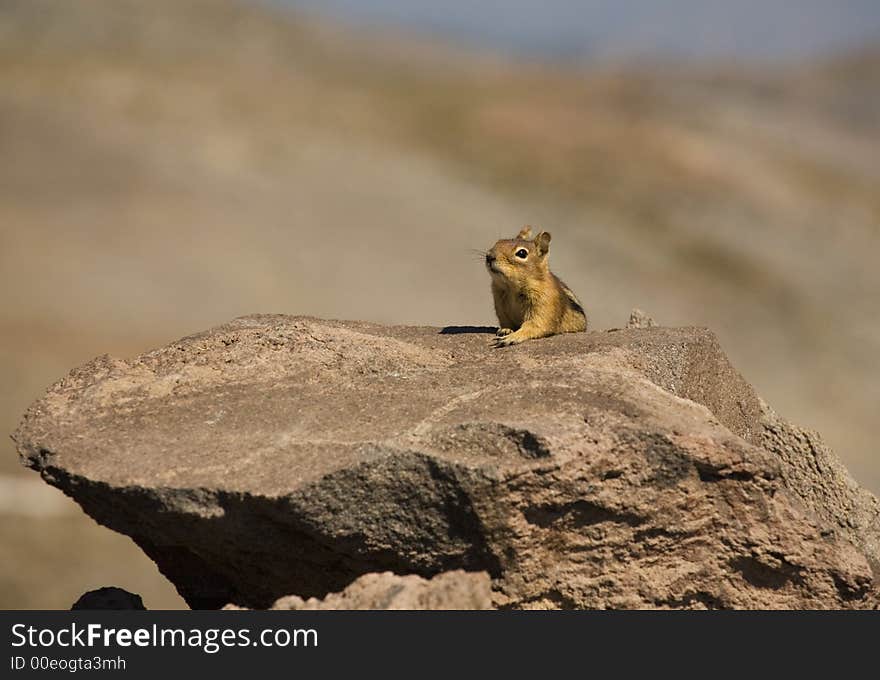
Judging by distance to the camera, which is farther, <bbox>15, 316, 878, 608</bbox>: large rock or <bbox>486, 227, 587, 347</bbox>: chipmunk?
<bbox>486, 227, 587, 347</bbox>: chipmunk

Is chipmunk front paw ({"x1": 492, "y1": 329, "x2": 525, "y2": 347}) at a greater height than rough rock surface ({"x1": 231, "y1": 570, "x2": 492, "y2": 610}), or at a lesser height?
greater

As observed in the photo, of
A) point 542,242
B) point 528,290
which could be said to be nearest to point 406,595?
point 528,290

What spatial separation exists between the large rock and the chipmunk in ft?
7.72

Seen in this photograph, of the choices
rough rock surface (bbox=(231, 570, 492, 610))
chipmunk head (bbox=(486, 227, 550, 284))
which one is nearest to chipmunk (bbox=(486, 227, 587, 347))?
chipmunk head (bbox=(486, 227, 550, 284))

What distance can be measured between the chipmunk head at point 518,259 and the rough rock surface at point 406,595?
4235 mm

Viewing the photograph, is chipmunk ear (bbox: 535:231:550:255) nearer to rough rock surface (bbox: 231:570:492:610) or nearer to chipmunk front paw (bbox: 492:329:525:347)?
chipmunk front paw (bbox: 492:329:525:347)

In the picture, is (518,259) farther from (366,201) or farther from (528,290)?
(366,201)

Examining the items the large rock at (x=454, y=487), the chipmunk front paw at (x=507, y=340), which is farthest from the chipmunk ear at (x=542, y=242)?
the large rock at (x=454, y=487)

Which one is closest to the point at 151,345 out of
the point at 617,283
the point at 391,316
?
the point at 391,316

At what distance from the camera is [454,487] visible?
7.10m

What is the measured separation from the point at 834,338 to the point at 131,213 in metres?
19.1

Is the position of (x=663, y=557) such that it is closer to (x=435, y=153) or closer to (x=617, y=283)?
→ (x=617, y=283)

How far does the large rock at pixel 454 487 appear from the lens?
23.6ft

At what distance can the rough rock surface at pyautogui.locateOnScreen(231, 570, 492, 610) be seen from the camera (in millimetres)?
6852
